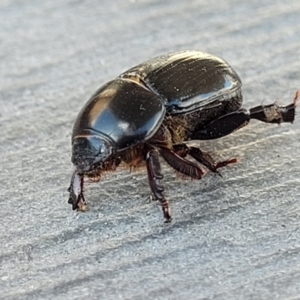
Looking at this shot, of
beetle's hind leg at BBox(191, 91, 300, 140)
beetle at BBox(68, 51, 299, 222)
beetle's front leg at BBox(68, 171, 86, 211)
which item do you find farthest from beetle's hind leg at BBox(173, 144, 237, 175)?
beetle's front leg at BBox(68, 171, 86, 211)

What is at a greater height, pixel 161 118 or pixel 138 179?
pixel 161 118

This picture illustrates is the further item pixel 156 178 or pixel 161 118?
pixel 161 118

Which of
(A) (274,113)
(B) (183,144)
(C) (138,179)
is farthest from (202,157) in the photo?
(A) (274,113)

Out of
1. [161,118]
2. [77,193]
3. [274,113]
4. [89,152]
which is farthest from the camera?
[274,113]

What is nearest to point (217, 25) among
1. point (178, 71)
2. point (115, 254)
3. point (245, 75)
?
point (245, 75)

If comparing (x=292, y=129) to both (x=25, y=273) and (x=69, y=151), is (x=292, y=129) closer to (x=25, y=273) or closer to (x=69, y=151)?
(x=69, y=151)

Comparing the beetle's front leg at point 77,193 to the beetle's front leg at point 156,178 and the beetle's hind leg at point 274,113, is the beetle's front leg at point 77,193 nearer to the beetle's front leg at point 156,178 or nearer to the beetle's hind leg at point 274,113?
the beetle's front leg at point 156,178

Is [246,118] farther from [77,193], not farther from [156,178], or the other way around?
[77,193]
